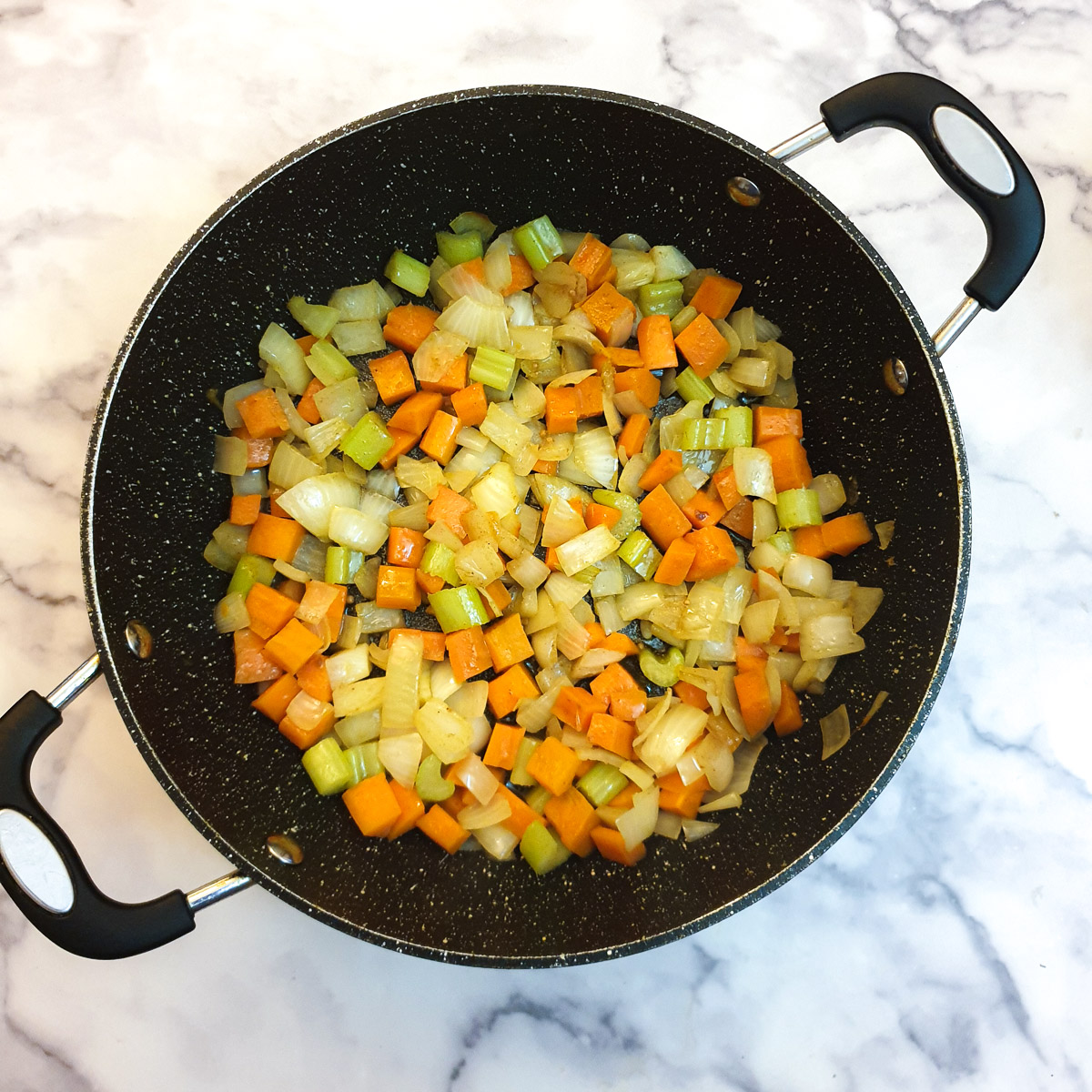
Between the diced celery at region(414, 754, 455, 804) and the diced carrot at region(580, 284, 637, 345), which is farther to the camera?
the diced carrot at region(580, 284, 637, 345)

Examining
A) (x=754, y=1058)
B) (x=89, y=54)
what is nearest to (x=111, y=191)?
(x=89, y=54)

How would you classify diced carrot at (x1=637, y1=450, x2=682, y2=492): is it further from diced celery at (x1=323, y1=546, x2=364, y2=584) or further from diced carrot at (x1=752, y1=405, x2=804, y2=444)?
diced celery at (x1=323, y1=546, x2=364, y2=584)

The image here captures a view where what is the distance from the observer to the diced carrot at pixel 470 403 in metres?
1.54

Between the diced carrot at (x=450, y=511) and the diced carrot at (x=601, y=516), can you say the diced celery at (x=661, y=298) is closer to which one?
the diced carrot at (x=601, y=516)

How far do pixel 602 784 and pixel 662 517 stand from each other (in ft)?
1.50

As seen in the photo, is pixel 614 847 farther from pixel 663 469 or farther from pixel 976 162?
pixel 976 162

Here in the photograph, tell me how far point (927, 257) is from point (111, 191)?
4.81ft

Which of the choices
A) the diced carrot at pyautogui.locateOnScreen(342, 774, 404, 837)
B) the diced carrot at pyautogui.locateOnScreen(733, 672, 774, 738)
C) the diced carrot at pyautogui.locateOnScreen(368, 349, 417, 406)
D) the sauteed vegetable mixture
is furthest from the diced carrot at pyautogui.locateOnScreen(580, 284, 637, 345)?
the diced carrot at pyautogui.locateOnScreen(342, 774, 404, 837)

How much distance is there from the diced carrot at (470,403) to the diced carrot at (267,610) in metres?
0.43

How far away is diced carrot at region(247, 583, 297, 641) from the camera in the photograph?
4.85 ft

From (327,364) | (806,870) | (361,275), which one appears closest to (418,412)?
(327,364)

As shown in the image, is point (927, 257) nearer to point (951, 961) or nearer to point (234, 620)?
point (951, 961)

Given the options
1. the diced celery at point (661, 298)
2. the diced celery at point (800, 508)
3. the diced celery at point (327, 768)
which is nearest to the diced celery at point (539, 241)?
the diced celery at point (661, 298)

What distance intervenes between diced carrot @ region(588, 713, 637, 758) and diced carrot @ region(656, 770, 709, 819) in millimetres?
73
